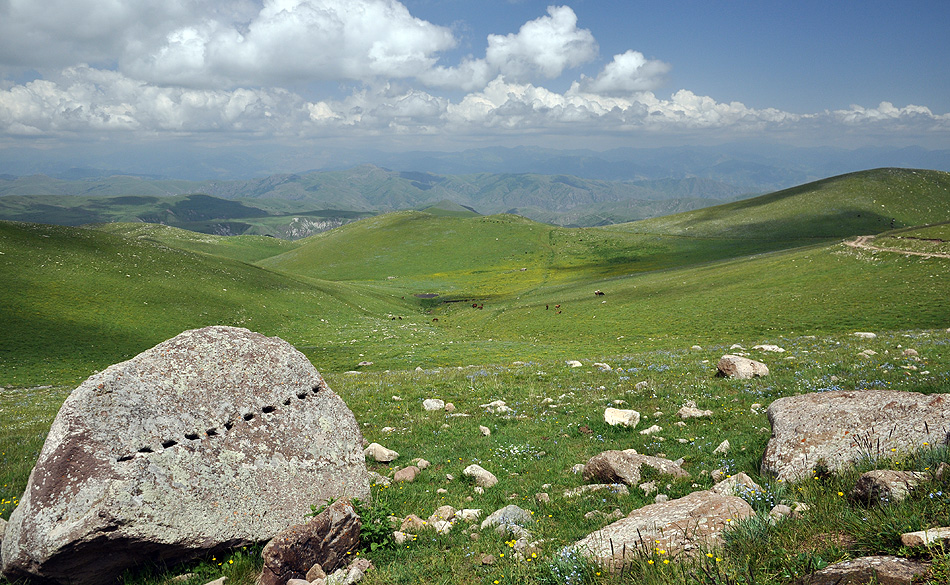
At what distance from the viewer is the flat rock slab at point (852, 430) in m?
8.18

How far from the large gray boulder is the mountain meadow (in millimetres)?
796

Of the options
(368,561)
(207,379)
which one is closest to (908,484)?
(368,561)

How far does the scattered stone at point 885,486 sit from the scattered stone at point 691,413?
28.7ft

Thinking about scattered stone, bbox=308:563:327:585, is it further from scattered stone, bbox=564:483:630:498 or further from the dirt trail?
the dirt trail

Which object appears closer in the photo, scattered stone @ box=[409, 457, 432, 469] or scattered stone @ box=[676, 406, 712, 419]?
scattered stone @ box=[409, 457, 432, 469]

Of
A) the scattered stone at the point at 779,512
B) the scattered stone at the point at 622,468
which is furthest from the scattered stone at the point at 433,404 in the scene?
the scattered stone at the point at 779,512

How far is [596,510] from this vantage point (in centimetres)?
905

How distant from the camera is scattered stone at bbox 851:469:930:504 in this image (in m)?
6.02

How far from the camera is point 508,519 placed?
29.1 ft

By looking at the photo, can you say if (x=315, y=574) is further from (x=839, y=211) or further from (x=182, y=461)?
(x=839, y=211)

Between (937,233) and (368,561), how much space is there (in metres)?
81.1

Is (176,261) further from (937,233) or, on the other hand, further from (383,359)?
Answer: (937,233)

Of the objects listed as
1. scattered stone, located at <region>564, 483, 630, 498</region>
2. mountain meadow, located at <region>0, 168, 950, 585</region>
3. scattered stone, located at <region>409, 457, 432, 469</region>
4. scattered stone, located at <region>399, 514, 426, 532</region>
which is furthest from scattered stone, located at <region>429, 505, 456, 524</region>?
scattered stone, located at <region>409, 457, 432, 469</region>

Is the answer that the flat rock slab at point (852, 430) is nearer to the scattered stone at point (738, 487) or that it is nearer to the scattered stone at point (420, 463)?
the scattered stone at point (738, 487)
